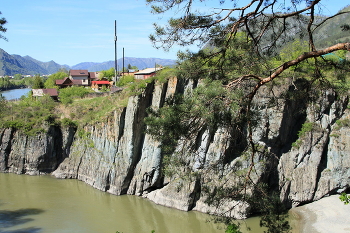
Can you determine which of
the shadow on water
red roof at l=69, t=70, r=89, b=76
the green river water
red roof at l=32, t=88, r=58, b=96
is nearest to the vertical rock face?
the green river water

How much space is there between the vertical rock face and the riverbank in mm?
459

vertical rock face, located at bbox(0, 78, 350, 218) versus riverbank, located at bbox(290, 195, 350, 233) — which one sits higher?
vertical rock face, located at bbox(0, 78, 350, 218)

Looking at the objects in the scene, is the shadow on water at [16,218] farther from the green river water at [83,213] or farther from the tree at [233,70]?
the tree at [233,70]

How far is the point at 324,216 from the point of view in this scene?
15578 millimetres

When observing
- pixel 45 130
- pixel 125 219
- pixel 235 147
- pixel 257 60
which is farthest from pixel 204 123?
pixel 45 130

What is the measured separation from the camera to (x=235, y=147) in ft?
28.2

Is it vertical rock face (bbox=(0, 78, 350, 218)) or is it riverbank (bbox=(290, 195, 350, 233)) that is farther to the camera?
vertical rock face (bbox=(0, 78, 350, 218))

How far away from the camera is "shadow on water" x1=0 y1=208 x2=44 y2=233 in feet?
47.9

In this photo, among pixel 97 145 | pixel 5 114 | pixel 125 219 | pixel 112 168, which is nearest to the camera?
pixel 125 219

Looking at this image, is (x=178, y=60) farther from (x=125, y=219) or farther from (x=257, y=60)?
(x=125, y=219)

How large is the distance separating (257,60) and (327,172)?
1056 cm

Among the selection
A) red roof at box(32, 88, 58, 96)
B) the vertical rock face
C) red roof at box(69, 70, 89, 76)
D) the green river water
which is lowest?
the green river water

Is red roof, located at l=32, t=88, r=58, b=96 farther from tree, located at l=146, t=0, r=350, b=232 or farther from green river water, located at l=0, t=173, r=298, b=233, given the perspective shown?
tree, located at l=146, t=0, r=350, b=232

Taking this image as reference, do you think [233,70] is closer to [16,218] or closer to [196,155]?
[196,155]
